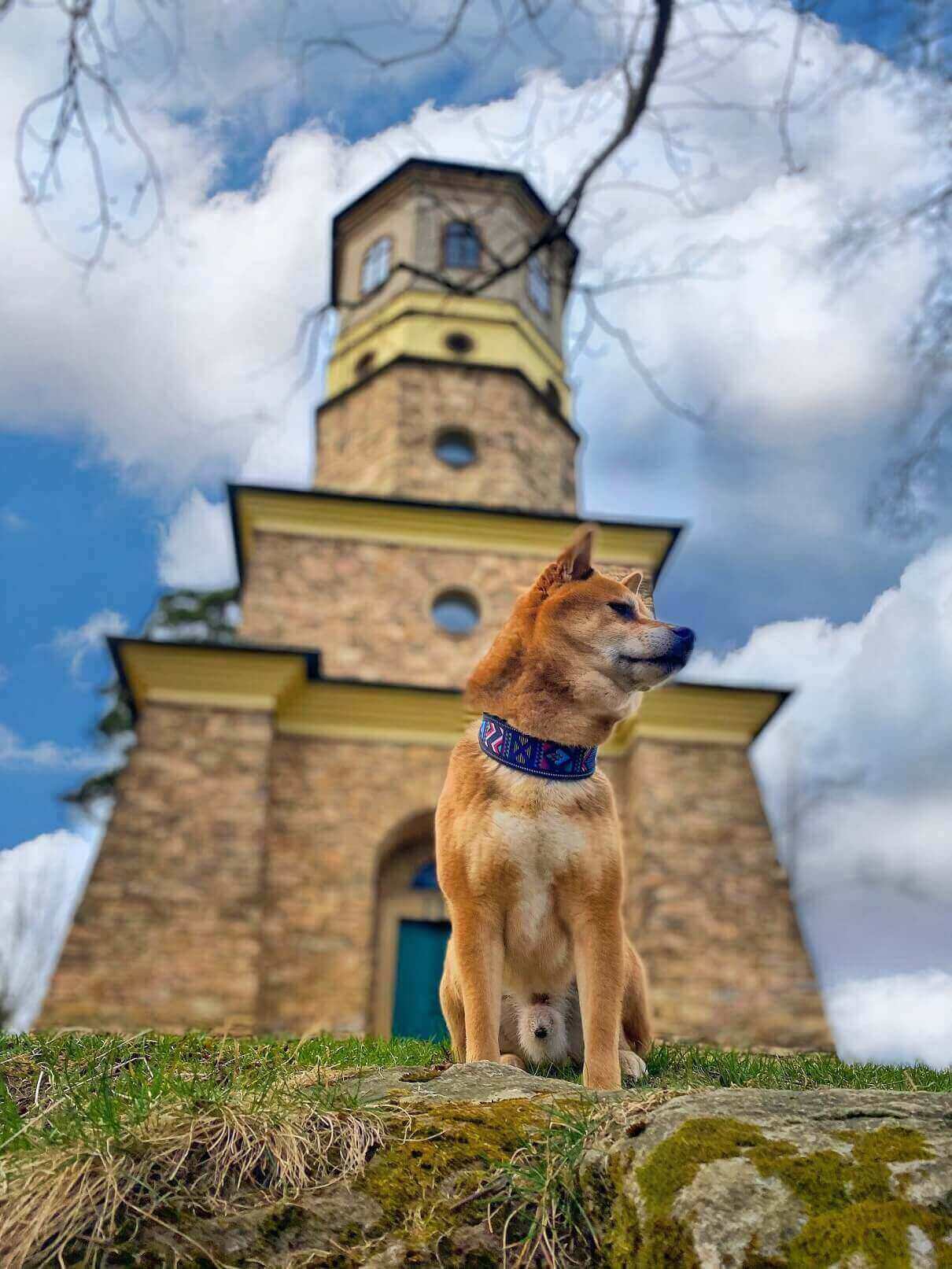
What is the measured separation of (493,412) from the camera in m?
16.9

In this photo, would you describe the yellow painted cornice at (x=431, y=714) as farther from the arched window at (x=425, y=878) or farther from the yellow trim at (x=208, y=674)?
the arched window at (x=425, y=878)

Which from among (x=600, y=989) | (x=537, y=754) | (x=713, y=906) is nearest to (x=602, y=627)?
(x=537, y=754)

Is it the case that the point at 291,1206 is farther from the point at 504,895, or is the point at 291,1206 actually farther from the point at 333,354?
the point at 333,354

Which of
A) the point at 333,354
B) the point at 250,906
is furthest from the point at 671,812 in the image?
the point at 333,354

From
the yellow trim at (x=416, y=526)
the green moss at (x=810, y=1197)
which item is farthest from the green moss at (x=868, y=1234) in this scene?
the yellow trim at (x=416, y=526)

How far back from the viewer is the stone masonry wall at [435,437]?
16359mm

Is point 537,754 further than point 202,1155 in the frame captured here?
Yes

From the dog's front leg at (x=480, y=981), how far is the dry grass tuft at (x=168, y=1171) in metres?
0.66

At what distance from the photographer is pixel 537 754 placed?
3.40m

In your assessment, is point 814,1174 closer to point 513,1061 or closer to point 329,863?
point 513,1061

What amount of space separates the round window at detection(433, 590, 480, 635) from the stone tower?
4 cm

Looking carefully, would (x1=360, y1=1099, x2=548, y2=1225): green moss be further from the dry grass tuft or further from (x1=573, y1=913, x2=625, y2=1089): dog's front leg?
(x1=573, y1=913, x2=625, y2=1089): dog's front leg

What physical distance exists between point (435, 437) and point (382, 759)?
5505 mm

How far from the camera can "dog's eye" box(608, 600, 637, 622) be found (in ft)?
10.9
